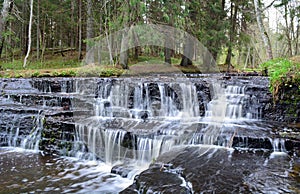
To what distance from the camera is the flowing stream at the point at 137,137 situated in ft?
16.2

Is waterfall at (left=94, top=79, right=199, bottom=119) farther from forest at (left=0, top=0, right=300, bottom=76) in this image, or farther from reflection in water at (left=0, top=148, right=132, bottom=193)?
forest at (left=0, top=0, right=300, bottom=76)

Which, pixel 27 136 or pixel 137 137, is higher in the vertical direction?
pixel 137 137

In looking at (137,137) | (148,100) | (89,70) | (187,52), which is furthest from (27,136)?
(187,52)

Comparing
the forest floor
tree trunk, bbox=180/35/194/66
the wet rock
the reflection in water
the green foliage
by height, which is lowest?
the reflection in water

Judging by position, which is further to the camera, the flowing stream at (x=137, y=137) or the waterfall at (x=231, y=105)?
the waterfall at (x=231, y=105)

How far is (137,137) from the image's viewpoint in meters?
6.41

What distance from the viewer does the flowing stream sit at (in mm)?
4938

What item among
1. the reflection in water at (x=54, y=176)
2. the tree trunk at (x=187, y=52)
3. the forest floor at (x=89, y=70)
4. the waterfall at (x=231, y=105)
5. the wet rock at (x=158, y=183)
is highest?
the tree trunk at (x=187, y=52)

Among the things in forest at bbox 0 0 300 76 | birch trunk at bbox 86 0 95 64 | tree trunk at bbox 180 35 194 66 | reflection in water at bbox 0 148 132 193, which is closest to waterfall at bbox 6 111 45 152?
reflection in water at bbox 0 148 132 193

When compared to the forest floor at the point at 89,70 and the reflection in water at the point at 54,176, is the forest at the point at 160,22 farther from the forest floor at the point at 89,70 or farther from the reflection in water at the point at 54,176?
the reflection in water at the point at 54,176

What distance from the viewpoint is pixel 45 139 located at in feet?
24.3

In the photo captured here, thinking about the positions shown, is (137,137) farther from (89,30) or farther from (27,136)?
(89,30)

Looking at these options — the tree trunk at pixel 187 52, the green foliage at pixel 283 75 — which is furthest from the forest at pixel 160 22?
the green foliage at pixel 283 75

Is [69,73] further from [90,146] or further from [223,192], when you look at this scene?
[223,192]
